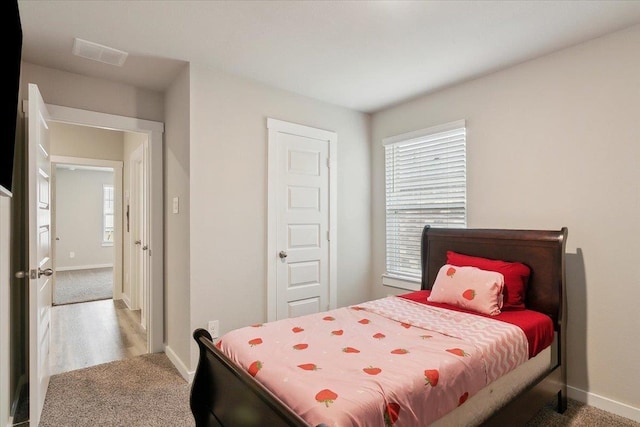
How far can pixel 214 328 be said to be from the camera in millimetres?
2791

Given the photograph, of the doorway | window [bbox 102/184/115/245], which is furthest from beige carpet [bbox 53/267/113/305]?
window [bbox 102/184/115/245]

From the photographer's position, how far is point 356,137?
154 inches

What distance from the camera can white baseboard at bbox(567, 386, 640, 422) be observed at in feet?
7.12

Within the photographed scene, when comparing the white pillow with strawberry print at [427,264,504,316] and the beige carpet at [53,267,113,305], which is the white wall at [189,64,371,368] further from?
the beige carpet at [53,267,113,305]

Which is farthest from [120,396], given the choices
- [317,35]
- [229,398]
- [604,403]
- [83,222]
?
[83,222]

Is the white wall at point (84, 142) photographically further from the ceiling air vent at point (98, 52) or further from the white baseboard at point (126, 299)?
the ceiling air vent at point (98, 52)

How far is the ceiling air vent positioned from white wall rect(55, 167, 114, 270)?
6859mm

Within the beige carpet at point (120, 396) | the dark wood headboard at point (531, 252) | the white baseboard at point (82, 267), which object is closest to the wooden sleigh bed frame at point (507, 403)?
the dark wood headboard at point (531, 252)

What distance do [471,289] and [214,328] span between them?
6.58 ft

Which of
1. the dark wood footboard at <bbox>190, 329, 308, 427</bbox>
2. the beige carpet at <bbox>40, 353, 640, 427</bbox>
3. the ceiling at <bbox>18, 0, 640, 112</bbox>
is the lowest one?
the beige carpet at <bbox>40, 353, 640, 427</bbox>

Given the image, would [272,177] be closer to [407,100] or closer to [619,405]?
[407,100]

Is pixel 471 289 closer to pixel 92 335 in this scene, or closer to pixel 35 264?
pixel 35 264

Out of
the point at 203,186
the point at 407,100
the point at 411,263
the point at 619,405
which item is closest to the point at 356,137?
the point at 407,100

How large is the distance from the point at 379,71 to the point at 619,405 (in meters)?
2.93
